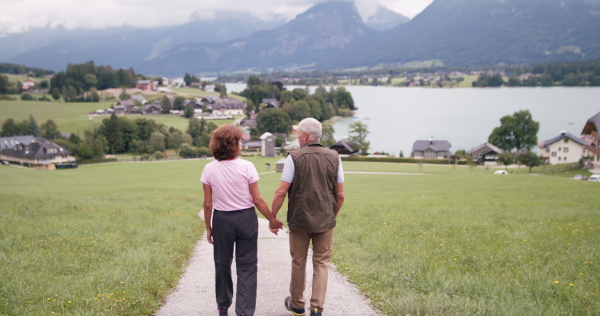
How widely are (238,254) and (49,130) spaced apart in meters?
98.5

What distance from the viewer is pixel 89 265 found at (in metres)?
7.23

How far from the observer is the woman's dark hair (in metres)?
5.19

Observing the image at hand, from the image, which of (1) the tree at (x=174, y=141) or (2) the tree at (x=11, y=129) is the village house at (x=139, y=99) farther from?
(1) the tree at (x=174, y=141)

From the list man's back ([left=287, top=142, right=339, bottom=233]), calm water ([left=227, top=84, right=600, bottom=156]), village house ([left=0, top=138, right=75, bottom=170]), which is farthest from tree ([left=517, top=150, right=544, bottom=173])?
village house ([left=0, top=138, right=75, bottom=170])

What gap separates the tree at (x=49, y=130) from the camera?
8888 cm

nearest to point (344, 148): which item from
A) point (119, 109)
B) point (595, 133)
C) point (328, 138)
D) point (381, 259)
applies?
point (328, 138)

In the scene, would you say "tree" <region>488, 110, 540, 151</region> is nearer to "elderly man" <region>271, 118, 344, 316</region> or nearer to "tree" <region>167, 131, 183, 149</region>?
"tree" <region>167, 131, 183, 149</region>

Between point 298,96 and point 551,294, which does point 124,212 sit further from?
point 298,96

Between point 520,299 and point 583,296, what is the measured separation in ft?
2.89

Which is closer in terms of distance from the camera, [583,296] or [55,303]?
[55,303]

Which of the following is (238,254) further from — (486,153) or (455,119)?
(455,119)

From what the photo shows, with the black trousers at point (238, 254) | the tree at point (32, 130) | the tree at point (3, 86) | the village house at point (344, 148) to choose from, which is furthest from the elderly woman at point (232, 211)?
the tree at point (3, 86)

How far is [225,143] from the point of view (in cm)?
522

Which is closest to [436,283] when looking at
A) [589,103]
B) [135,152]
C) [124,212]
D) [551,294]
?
[551,294]
